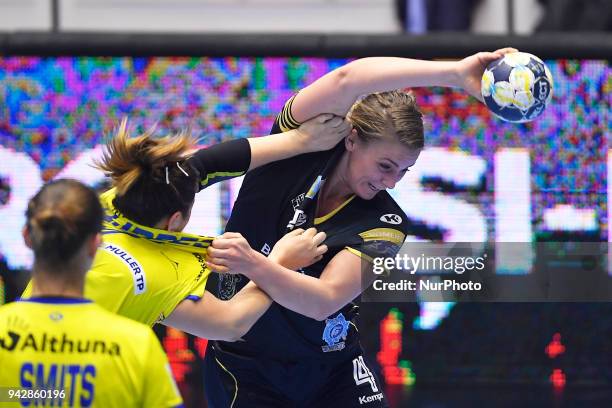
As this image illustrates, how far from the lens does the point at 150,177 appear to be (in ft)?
9.78

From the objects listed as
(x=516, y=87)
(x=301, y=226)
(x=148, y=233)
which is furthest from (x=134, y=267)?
(x=516, y=87)

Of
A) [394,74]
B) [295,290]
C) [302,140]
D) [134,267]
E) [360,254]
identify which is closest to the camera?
[134,267]

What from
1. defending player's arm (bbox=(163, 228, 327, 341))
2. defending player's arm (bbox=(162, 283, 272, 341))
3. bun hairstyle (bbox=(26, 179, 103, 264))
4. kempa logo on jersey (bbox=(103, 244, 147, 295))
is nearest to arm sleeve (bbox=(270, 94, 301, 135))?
defending player's arm (bbox=(163, 228, 327, 341))

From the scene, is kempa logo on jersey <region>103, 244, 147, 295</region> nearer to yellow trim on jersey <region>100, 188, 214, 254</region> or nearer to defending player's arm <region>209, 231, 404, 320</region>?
yellow trim on jersey <region>100, 188, 214, 254</region>

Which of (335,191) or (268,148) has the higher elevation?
(268,148)

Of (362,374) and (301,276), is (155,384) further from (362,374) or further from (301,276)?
(362,374)

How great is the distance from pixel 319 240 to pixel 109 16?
11.4 ft

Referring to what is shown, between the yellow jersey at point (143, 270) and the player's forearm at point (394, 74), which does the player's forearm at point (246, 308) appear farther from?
the player's forearm at point (394, 74)

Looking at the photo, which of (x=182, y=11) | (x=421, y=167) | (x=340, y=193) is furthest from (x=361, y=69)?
(x=182, y=11)

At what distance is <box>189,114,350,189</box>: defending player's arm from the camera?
345cm

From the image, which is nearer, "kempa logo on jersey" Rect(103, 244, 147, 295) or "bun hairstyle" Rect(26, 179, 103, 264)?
"bun hairstyle" Rect(26, 179, 103, 264)

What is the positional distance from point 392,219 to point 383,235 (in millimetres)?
85

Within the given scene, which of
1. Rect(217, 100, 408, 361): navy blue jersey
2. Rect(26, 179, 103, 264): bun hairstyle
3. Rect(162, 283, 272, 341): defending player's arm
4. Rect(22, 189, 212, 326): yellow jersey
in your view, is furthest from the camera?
Rect(217, 100, 408, 361): navy blue jersey

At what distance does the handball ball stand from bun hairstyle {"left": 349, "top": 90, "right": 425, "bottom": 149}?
0.84 feet
